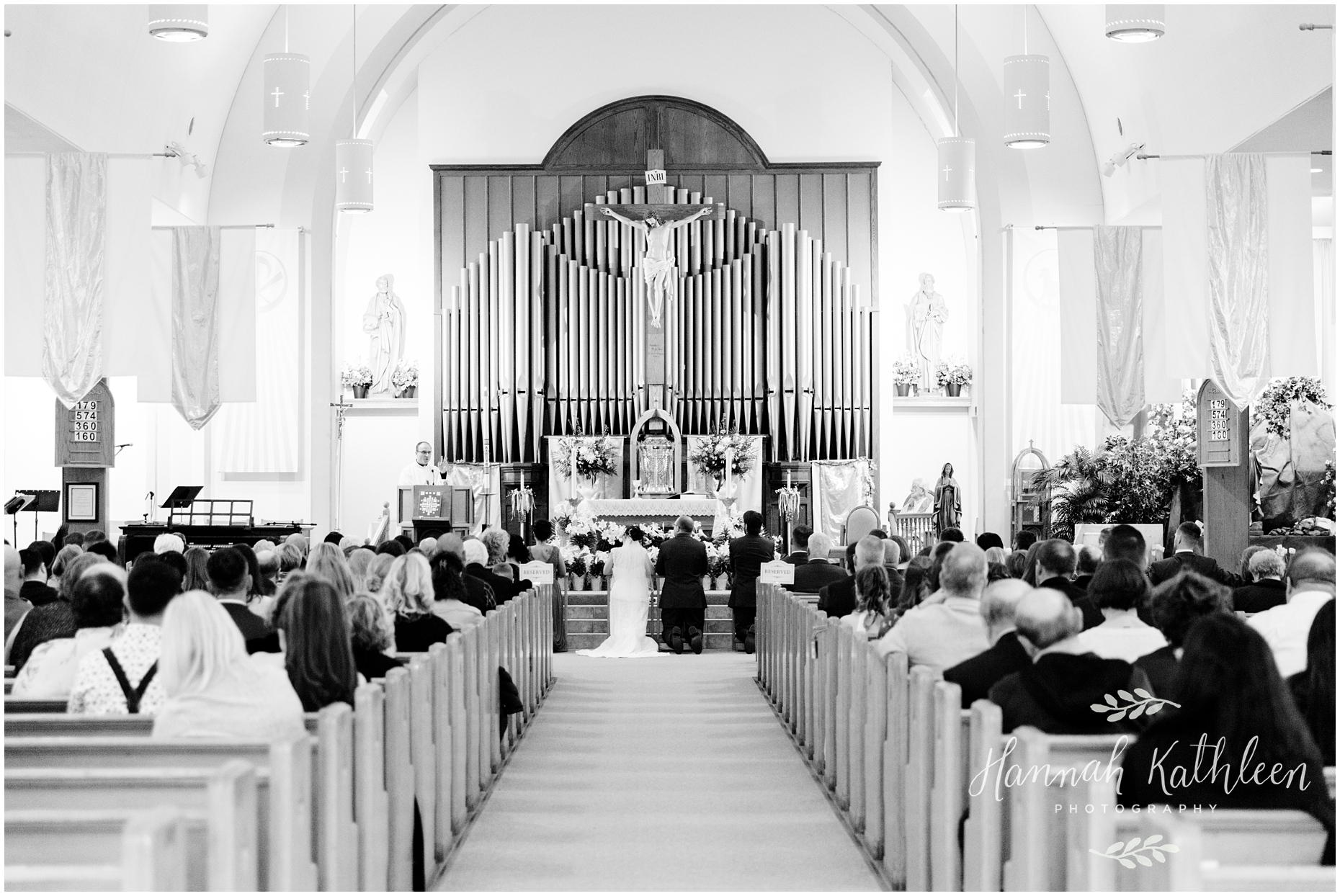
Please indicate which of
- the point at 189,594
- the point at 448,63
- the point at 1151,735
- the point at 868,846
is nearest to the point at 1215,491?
the point at 868,846

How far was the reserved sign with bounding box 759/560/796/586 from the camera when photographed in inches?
396

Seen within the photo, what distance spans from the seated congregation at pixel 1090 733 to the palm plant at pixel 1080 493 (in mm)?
6586

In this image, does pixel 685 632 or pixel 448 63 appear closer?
pixel 685 632

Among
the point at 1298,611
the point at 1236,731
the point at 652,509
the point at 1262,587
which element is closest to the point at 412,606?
the point at 1298,611

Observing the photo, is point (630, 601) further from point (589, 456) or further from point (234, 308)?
point (589, 456)

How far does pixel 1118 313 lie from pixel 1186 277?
2.21m

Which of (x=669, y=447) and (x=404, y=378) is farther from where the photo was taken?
(x=404, y=378)

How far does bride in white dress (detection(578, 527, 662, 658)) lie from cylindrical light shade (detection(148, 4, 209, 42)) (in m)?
4.76

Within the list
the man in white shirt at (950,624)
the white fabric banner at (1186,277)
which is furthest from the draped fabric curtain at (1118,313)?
the man in white shirt at (950,624)

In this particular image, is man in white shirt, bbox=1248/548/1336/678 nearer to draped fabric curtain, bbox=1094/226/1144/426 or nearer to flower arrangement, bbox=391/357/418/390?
draped fabric curtain, bbox=1094/226/1144/426

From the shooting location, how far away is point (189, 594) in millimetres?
3826

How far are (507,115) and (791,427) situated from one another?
16.2ft

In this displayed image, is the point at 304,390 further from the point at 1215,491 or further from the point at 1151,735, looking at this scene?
the point at 1151,735

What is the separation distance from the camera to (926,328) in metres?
18.5
